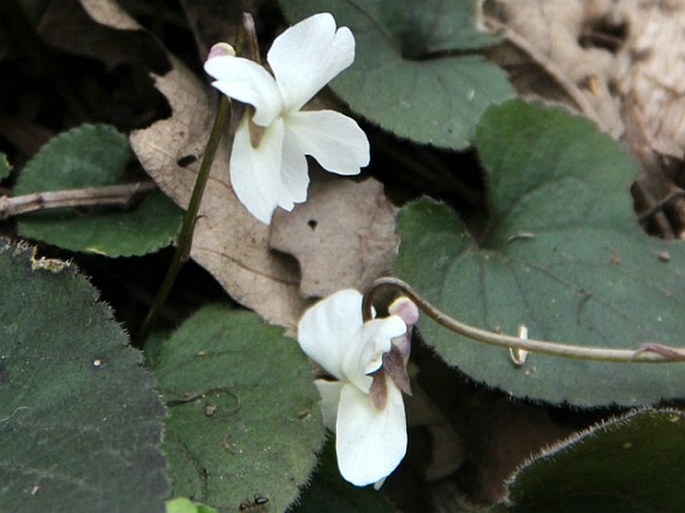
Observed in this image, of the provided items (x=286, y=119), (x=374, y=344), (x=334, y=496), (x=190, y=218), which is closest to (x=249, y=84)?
(x=286, y=119)

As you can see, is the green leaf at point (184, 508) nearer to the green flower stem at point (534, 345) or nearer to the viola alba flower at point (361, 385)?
the viola alba flower at point (361, 385)

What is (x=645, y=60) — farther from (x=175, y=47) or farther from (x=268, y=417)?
(x=268, y=417)

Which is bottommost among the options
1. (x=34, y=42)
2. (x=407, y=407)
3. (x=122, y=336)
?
(x=407, y=407)

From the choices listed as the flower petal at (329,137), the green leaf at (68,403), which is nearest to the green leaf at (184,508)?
the green leaf at (68,403)

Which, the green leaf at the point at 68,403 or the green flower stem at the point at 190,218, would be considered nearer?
the green leaf at the point at 68,403

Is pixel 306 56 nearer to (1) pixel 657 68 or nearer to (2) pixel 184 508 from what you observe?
(2) pixel 184 508

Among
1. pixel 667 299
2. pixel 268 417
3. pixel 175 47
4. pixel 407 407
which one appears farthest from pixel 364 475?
pixel 175 47

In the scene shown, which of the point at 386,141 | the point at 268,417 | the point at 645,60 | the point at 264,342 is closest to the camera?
the point at 268,417

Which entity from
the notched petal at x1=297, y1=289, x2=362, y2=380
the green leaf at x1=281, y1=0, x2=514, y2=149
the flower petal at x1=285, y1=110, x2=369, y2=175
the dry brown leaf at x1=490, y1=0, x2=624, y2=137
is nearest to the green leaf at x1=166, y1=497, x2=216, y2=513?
the notched petal at x1=297, y1=289, x2=362, y2=380
